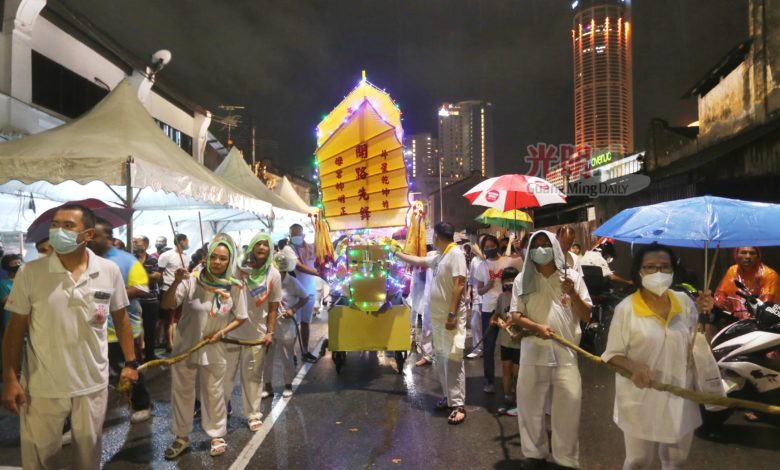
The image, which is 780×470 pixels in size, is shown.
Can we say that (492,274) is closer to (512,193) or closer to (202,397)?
(512,193)

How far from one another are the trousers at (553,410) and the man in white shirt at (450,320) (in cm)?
134

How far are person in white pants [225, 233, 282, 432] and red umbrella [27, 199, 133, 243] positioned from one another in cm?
181

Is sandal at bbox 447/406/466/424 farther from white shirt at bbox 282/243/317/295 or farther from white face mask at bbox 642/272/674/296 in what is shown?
white shirt at bbox 282/243/317/295

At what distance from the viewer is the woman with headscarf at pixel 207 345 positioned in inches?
179

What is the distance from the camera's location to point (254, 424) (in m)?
5.13

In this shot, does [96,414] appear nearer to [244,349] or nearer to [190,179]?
[244,349]

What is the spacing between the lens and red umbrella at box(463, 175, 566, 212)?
6992 millimetres

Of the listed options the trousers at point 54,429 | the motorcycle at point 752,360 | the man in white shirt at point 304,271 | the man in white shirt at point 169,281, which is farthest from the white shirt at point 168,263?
the motorcycle at point 752,360

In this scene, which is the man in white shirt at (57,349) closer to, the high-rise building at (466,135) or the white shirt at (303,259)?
the white shirt at (303,259)

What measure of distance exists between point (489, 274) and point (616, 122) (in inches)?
1671

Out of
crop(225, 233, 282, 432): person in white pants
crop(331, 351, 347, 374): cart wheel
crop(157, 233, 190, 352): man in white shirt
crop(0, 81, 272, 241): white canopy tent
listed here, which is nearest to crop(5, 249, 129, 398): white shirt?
crop(225, 233, 282, 432): person in white pants

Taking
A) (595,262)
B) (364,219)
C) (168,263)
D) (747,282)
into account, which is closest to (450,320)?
(364,219)

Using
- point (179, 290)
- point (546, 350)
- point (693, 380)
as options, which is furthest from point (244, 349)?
point (693, 380)

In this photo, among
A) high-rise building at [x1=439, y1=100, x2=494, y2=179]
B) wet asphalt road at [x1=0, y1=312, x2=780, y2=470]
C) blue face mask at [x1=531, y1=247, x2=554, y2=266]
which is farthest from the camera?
high-rise building at [x1=439, y1=100, x2=494, y2=179]
